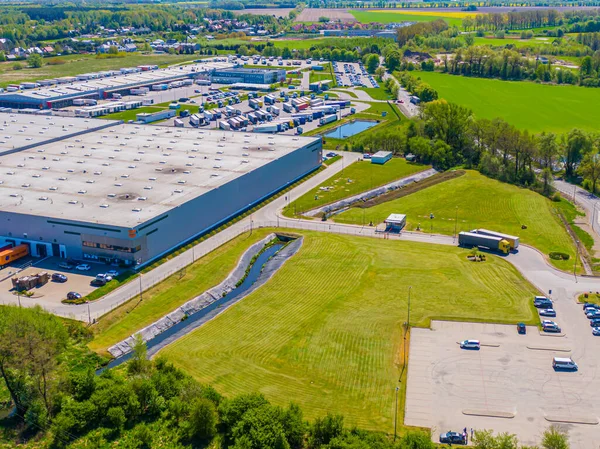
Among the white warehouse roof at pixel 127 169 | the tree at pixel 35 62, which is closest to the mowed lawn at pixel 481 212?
the white warehouse roof at pixel 127 169

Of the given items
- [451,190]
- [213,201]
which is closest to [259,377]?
[213,201]

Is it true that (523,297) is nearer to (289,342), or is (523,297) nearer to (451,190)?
(289,342)

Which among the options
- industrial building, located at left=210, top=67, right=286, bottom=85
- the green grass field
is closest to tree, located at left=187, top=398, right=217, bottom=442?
the green grass field

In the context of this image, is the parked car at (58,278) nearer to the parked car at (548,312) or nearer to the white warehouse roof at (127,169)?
the white warehouse roof at (127,169)

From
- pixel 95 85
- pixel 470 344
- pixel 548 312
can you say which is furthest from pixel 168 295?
pixel 95 85

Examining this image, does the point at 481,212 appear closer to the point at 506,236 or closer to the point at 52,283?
the point at 506,236

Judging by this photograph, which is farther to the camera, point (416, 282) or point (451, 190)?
point (451, 190)
